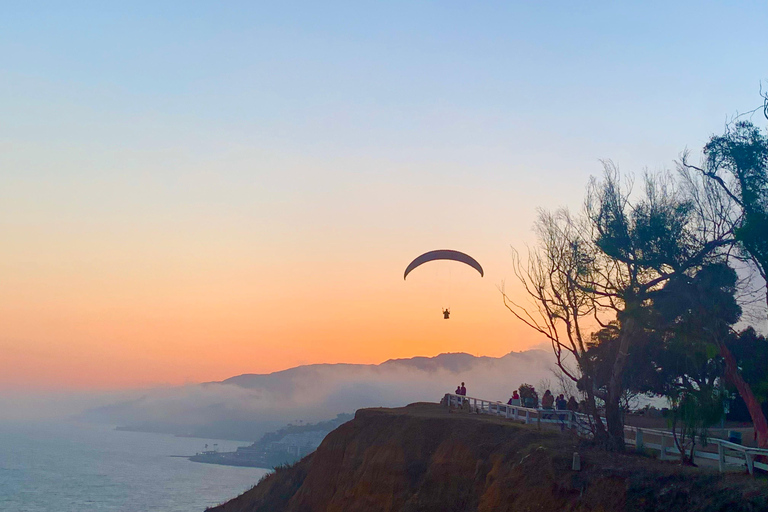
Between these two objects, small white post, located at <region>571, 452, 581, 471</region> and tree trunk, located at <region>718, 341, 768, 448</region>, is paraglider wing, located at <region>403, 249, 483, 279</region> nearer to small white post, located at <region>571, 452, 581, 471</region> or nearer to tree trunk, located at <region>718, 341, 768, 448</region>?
tree trunk, located at <region>718, 341, 768, 448</region>

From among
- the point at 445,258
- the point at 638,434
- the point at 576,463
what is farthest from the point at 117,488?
the point at 576,463

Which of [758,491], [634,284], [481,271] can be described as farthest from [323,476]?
[758,491]

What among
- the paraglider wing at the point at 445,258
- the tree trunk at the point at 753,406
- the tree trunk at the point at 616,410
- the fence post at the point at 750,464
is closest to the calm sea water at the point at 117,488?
the paraglider wing at the point at 445,258

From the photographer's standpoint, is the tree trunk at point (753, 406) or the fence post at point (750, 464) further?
the tree trunk at point (753, 406)

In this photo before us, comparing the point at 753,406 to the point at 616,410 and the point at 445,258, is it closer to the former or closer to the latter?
the point at 616,410

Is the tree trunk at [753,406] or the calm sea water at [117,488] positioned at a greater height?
the tree trunk at [753,406]

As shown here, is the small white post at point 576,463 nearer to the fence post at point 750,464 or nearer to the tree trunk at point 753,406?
the fence post at point 750,464
